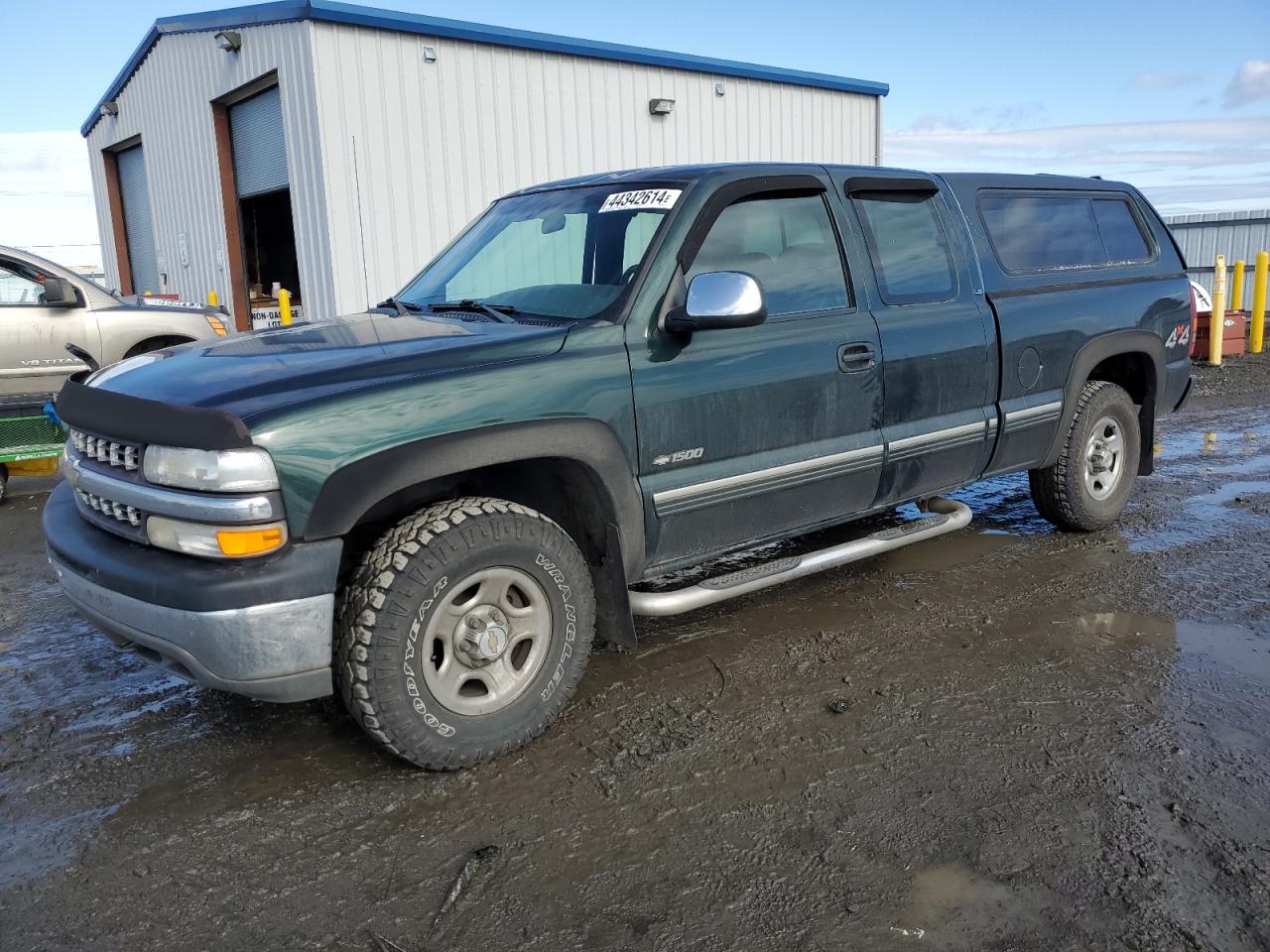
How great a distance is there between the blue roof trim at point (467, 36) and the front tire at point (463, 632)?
36.3 ft

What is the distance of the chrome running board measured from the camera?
11.3ft

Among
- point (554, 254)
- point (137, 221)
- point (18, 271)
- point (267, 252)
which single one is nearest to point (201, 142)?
point (267, 252)

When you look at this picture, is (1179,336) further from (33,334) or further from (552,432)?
(33,334)

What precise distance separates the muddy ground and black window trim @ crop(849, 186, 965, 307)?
4.46ft

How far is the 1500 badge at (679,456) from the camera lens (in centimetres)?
343

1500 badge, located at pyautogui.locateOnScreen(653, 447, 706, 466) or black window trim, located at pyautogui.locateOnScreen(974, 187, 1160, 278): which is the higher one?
black window trim, located at pyautogui.locateOnScreen(974, 187, 1160, 278)

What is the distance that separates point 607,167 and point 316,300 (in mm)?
4783

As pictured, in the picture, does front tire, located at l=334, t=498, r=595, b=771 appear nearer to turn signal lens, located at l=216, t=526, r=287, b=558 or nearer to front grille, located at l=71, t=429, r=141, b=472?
turn signal lens, located at l=216, t=526, r=287, b=558

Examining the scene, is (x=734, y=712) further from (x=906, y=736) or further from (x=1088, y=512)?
(x=1088, y=512)

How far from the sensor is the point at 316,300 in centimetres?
1328

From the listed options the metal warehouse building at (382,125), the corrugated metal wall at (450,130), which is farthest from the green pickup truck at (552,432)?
the corrugated metal wall at (450,130)

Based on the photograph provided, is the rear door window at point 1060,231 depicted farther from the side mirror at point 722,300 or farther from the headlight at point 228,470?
the headlight at point 228,470

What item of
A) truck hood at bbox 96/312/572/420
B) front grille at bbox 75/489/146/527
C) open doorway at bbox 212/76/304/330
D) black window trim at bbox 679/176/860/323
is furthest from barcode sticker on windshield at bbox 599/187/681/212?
open doorway at bbox 212/76/304/330

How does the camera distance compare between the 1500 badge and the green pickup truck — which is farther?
the 1500 badge
